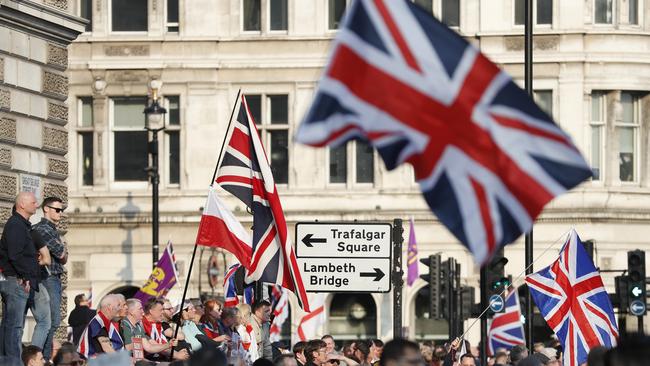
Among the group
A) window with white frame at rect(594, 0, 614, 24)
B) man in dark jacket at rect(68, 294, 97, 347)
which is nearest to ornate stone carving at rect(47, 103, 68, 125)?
man in dark jacket at rect(68, 294, 97, 347)

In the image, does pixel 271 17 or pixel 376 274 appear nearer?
pixel 376 274

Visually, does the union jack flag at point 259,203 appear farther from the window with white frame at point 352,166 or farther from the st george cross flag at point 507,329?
the window with white frame at point 352,166

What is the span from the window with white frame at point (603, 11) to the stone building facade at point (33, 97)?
908 inches

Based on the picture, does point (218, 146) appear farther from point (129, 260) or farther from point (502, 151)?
point (502, 151)

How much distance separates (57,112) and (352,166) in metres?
22.2

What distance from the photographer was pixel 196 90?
46.4m

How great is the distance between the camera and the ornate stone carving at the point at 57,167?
24359 mm

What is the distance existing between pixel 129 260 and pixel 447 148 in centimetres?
3649

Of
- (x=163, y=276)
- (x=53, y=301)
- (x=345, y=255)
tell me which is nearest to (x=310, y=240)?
(x=345, y=255)

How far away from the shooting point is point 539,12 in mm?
46312

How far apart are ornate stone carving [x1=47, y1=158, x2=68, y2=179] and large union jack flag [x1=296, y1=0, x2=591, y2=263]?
47.4 ft

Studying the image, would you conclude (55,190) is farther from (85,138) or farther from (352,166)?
(85,138)

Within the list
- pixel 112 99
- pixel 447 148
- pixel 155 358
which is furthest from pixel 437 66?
pixel 112 99

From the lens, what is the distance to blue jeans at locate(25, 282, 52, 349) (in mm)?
19141
